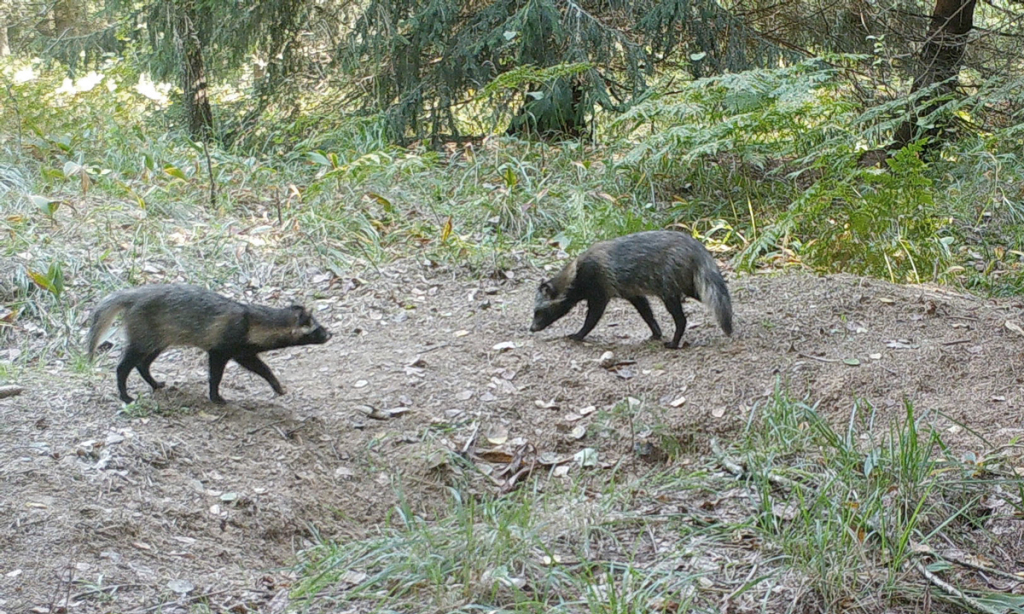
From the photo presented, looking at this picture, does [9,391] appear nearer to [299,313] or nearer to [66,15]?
[299,313]

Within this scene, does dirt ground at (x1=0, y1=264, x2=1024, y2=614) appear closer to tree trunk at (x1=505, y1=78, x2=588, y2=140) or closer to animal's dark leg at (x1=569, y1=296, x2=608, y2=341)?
animal's dark leg at (x1=569, y1=296, x2=608, y2=341)

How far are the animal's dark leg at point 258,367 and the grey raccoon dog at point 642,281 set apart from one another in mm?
1857

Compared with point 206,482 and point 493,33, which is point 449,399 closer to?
point 206,482

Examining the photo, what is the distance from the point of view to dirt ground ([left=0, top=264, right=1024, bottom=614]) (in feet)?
12.5

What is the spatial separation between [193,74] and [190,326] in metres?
6.34

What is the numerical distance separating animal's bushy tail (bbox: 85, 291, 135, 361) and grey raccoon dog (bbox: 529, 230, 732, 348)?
2615 millimetres

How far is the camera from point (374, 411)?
5.36 m

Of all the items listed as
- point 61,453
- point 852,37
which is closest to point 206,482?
point 61,453

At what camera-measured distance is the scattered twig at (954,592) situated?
3.19m

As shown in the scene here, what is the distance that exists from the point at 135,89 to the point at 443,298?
5.89m

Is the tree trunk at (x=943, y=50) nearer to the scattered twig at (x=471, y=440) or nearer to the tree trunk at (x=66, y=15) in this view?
the scattered twig at (x=471, y=440)

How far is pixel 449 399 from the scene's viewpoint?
5508 millimetres

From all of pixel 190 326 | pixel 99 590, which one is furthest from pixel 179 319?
pixel 99 590

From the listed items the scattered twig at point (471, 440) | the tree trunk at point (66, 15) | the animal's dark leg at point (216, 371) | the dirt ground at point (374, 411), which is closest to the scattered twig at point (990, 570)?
the dirt ground at point (374, 411)
